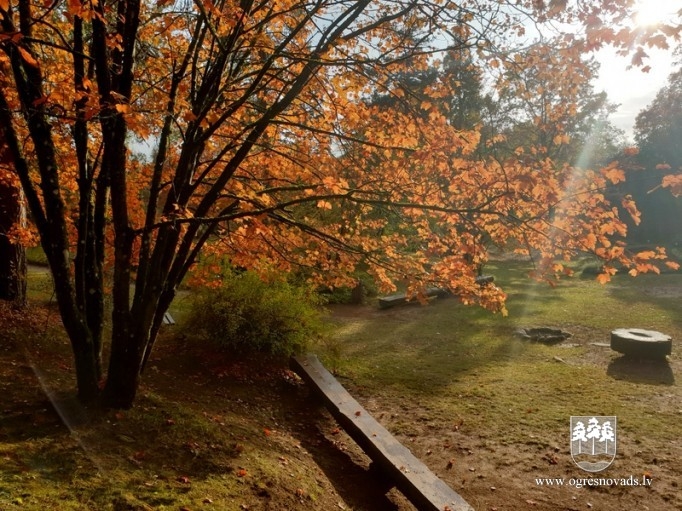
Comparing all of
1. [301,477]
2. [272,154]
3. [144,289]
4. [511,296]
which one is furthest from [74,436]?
[511,296]

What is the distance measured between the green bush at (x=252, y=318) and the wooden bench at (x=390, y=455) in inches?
48.9

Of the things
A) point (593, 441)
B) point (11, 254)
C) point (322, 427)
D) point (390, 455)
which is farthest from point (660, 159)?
point (11, 254)

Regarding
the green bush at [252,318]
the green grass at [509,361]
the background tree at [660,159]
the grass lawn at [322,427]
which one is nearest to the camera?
the grass lawn at [322,427]

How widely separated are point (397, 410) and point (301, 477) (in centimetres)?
266

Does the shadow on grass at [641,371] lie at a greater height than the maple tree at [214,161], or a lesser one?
lesser

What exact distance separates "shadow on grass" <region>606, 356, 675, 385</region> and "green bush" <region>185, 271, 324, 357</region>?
539cm

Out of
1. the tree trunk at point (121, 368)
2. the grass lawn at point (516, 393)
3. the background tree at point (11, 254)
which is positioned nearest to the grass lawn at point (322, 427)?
the grass lawn at point (516, 393)

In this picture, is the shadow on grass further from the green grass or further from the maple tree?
the maple tree

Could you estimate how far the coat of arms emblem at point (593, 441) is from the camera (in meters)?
5.04

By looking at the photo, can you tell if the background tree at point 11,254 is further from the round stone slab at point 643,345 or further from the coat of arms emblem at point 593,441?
the round stone slab at point 643,345

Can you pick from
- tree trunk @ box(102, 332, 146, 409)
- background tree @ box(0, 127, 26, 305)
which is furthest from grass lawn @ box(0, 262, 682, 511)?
background tree @ box(0, 127, 26, 305)

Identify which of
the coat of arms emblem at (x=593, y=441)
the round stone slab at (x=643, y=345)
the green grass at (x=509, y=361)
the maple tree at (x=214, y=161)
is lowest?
the green grass at (x=509, y=361)

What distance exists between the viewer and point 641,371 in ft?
27.5

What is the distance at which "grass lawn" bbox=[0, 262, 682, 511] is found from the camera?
3305mm
